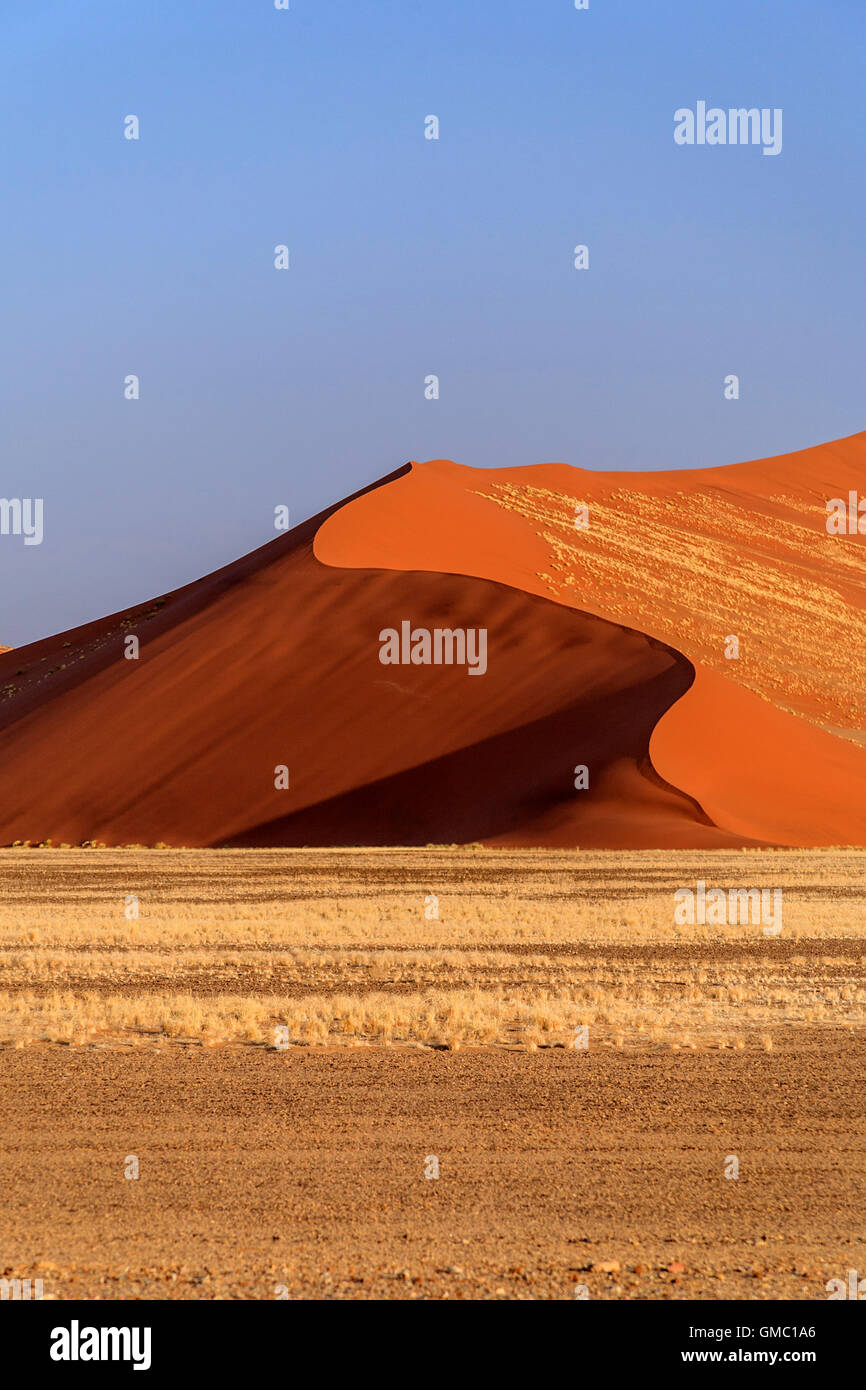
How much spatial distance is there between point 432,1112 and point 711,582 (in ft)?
214

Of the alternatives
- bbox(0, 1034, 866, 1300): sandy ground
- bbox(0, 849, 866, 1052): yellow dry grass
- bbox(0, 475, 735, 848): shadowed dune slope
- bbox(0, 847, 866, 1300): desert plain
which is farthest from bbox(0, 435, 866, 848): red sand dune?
bbox(0, 1034, 866, 1300): sandy ground

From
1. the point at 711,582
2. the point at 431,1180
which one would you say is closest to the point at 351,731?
the point at 711,582

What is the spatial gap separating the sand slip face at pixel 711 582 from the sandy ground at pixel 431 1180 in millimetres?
33446

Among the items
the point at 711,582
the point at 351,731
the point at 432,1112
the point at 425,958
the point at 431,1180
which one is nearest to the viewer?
the point at 431,1180

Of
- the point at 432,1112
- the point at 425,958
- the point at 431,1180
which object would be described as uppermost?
the point at 431,1180

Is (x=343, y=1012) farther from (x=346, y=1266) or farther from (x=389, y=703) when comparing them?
(x=389, y=703)

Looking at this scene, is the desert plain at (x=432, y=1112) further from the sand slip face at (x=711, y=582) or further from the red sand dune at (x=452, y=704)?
the sand slip face at (x=711, y=582)

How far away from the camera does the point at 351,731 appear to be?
53.9m

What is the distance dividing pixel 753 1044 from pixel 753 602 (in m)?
60.9

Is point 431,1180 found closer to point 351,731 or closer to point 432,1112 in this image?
point 432,1112

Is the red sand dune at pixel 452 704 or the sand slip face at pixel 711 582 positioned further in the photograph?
the sand slip face at pixel 711 582

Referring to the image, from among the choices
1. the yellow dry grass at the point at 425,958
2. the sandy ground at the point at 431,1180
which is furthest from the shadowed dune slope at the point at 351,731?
the sandy ground at the point at 431,1180

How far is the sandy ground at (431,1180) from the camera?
20.8 feet

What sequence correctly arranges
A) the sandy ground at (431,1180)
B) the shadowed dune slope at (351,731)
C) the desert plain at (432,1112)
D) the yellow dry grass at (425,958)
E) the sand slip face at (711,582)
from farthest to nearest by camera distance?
the shadowed dune slope at (351,731)
the sand slip face at (711,582)
the yellow dry grass at (425,958)
the desert plain at (432,1112)
the sandy ground at (431,1180)
